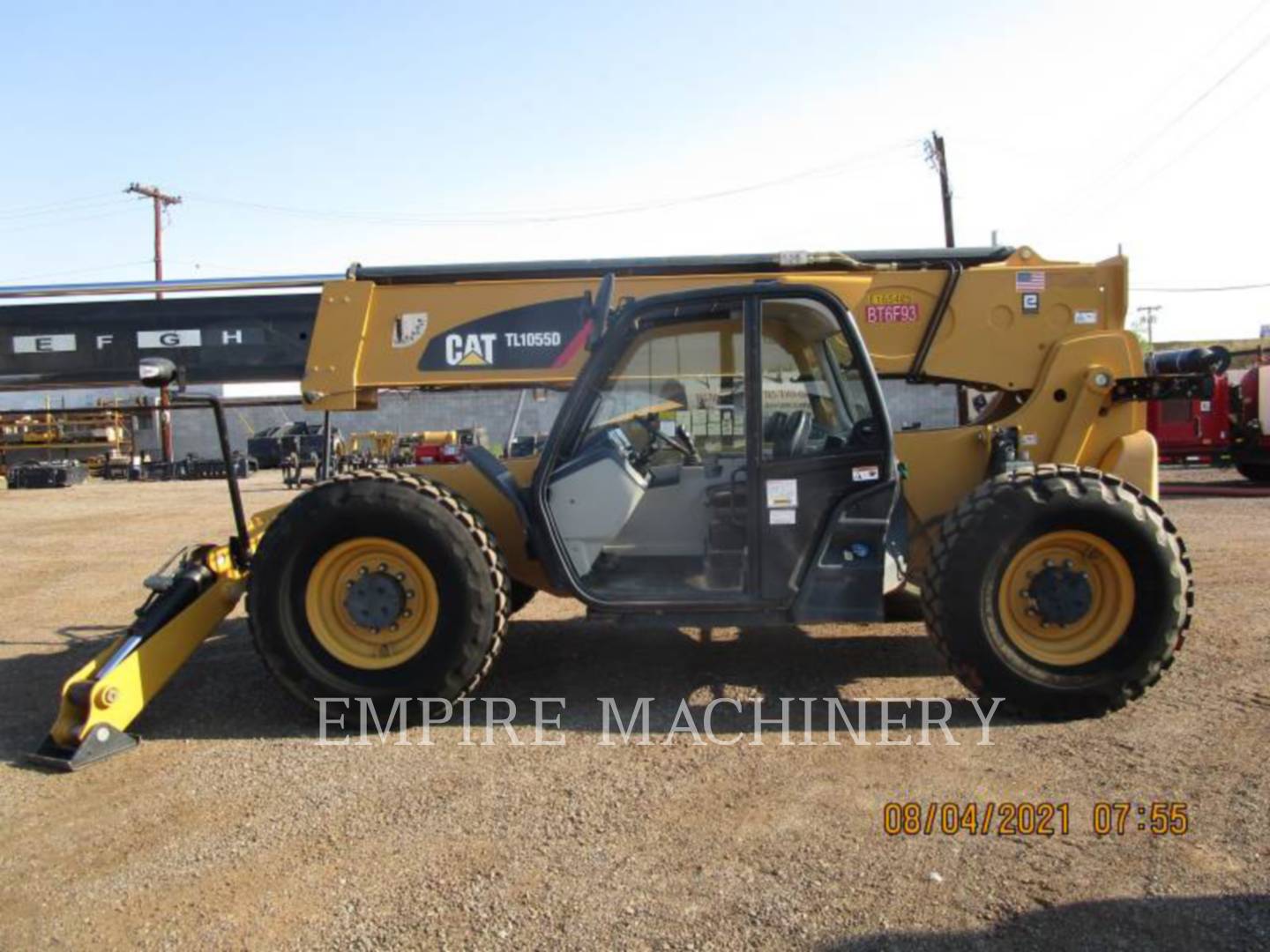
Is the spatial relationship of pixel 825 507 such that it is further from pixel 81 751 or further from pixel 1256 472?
pixel 1256 472

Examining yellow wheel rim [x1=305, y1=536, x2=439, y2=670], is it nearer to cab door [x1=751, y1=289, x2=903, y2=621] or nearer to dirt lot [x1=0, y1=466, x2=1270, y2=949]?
dirt lot [x1=0, y1=466, x2=1270, y2=949]

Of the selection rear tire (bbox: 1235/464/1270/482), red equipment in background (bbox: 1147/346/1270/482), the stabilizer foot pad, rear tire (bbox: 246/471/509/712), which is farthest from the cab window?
rear tire (bbox: 1235/464/1270/482)

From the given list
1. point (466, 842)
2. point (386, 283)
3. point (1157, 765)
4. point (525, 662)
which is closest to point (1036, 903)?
point (1157, 765)

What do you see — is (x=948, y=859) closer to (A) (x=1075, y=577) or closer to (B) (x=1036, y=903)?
(B) (x=1036, y=903)

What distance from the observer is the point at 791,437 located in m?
4.62

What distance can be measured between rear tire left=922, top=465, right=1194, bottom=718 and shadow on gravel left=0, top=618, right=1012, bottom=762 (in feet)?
1.04

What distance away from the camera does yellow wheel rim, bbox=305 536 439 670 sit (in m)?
4.51

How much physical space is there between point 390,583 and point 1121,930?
333cm

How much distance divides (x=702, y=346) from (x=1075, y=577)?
216 cm

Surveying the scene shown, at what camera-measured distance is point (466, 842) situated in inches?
132
